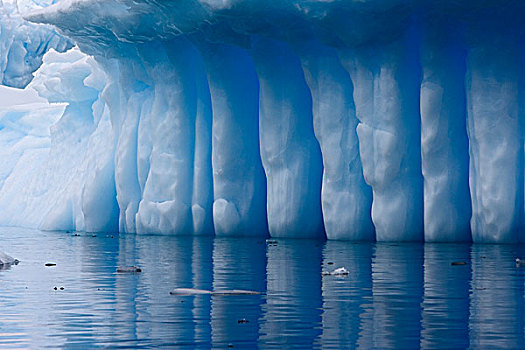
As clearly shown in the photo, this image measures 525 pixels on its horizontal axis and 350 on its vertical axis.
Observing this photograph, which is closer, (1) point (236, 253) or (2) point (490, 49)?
(1) point (236, 253)

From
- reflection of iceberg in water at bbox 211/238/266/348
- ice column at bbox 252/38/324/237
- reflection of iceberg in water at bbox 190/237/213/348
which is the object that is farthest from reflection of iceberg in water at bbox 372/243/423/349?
ice column at bbox 252/38/324/237

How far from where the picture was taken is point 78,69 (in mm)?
24016

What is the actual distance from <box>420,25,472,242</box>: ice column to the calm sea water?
13.7ft

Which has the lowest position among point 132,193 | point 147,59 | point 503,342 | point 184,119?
point 503,342

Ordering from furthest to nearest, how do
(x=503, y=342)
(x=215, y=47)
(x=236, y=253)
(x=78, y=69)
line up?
(x=78, y=69) < (x=215, y=47) < (x=236, y=253) < (x=503, y=342)

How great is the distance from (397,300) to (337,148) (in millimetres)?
9734

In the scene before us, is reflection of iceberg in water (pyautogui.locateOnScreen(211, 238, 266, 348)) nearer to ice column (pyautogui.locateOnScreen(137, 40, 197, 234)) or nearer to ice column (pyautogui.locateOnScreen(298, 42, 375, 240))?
ice column (pyautogui.locateOnScreen(298, 42, 375, 240))

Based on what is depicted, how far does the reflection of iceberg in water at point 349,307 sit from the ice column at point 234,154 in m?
7.81

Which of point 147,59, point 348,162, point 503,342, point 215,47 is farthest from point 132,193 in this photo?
point 503,342

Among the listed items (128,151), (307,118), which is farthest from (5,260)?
(128,151)

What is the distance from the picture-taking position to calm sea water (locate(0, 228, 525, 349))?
163 inches

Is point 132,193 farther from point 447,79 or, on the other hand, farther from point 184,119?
point 447,79

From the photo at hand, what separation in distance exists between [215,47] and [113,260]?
753 cm

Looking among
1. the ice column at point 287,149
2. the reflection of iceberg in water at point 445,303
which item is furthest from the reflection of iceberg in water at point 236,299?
the ice column at point 287,149
